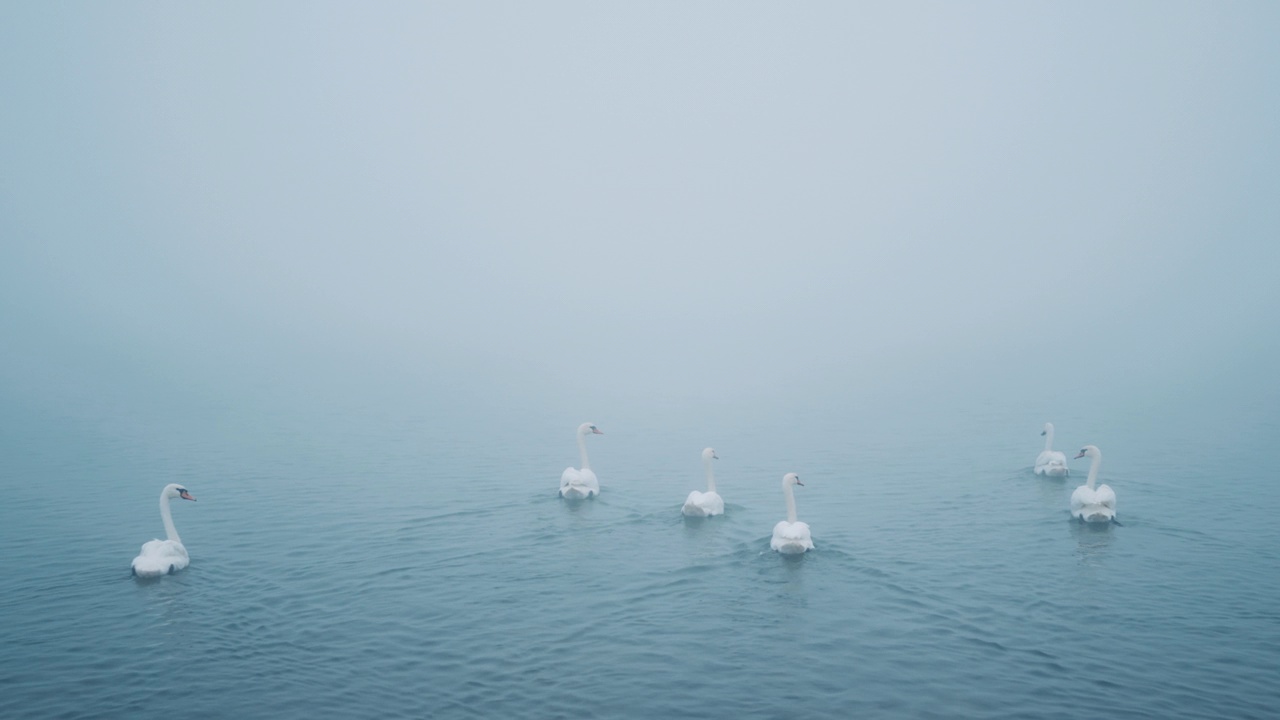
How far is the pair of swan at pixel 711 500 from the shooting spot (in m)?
20.2

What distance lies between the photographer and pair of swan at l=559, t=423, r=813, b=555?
66.3 ft

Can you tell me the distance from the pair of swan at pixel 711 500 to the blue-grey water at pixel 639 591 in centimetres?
41

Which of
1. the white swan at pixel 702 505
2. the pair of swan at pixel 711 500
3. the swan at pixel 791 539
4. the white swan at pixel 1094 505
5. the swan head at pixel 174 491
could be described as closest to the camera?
the swan at pixel 791 539

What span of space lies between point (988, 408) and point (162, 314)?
146m

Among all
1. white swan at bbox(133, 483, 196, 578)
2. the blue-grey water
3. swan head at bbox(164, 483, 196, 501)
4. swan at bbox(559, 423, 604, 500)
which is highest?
swan head at bbox(164, 483, 196, 501)

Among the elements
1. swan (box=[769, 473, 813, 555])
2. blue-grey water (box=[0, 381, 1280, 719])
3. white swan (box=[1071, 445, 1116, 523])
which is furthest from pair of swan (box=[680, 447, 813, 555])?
white swan (box=[1071, 445, 1116, 523])

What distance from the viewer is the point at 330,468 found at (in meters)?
33.3

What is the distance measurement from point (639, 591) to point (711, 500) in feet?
19.6

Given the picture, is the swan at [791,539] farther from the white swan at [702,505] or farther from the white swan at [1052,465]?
the white swan at [1052,465]

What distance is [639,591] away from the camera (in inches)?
733

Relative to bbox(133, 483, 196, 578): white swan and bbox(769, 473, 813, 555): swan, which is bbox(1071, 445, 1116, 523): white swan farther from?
bbox(133, 483, 196, 578): white swan

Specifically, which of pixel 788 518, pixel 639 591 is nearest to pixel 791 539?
pixel 788 518

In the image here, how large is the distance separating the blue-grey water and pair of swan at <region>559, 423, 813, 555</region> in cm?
41

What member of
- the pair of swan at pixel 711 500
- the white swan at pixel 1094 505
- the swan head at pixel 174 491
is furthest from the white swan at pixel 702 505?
the swan head at pixel 174 491
